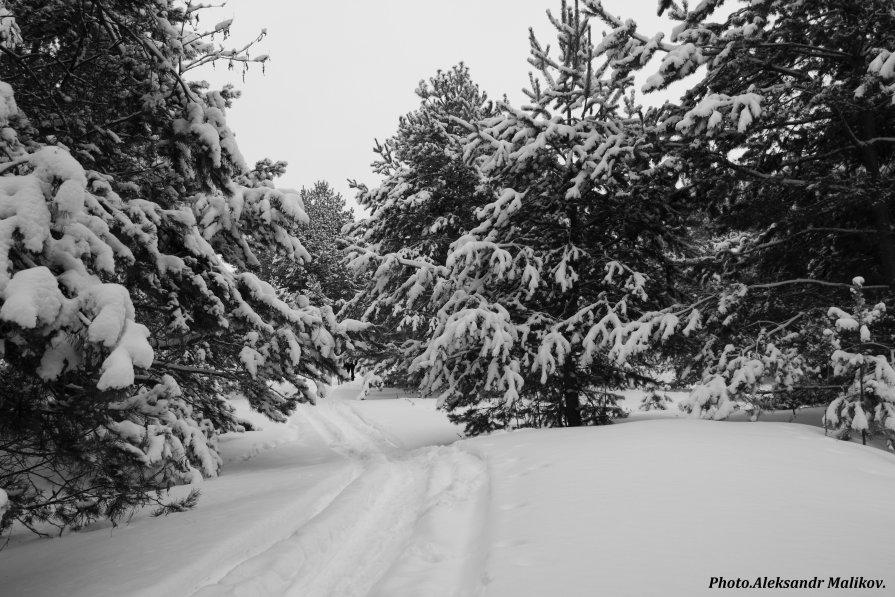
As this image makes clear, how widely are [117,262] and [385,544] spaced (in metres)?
3.59

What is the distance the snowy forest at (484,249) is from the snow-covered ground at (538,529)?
599 mm

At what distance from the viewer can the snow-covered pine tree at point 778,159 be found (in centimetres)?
641

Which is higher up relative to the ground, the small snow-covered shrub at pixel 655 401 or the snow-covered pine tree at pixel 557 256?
the snow-covered pine tree at pixel 557 256

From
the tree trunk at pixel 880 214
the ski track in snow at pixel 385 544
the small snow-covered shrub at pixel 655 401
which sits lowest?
the ski track in snow at pixel 385 544

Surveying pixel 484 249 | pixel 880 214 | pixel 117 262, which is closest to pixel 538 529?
pixel 117 262

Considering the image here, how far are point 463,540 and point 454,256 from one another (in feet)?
17.7

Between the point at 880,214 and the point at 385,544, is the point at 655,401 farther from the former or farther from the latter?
the point at 385,544

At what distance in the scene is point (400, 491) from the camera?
6.07 metres

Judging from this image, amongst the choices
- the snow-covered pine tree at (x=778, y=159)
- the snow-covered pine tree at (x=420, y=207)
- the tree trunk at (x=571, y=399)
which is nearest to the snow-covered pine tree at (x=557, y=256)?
the tree trunk at (x=571, y=399)

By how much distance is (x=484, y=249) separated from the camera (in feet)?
28.9

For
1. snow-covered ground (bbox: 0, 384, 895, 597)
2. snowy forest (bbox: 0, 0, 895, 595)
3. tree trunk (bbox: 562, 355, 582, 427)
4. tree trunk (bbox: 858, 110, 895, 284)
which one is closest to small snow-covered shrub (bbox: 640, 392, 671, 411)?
snowy forest (bbox: 0, 0, 895, 595)

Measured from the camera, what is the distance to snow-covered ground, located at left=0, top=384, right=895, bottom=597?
9.41 ft

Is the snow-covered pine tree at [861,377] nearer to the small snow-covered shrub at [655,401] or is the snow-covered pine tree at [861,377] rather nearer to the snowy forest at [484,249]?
the snowy forest at [484,249]

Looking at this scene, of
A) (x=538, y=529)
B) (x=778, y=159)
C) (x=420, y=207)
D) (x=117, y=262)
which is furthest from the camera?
(x=420, y=207)
